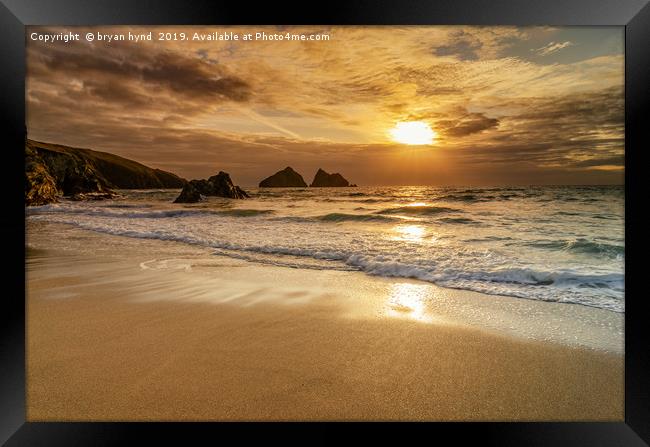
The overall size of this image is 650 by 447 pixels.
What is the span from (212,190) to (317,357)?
6.82m

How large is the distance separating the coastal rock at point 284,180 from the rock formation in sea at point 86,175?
2.01m

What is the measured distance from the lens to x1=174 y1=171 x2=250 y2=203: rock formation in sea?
7.16 meters

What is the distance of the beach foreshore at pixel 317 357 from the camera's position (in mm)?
1938

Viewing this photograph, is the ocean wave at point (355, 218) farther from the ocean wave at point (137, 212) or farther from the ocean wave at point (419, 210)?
the ocean wave at point (137, 212)

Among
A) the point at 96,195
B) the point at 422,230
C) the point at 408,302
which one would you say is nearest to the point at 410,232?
the point at 422,230

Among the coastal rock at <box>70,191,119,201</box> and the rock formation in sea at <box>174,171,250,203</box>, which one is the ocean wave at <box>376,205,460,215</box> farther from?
the coastal rock at <box>70,191,119,201</box>

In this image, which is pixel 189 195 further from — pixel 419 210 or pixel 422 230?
pixel 422 230

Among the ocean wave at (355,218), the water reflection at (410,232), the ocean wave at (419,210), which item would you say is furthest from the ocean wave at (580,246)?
the ocean wave at (355,218)

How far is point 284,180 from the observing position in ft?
22.6

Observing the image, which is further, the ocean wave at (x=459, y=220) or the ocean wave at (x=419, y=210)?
the ocean wave at (x=419, y=210)

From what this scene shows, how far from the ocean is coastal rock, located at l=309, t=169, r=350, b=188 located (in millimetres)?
233

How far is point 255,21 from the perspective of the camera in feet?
6.76

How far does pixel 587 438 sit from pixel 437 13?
251cm

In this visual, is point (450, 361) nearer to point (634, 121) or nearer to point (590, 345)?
point (590, 345)
